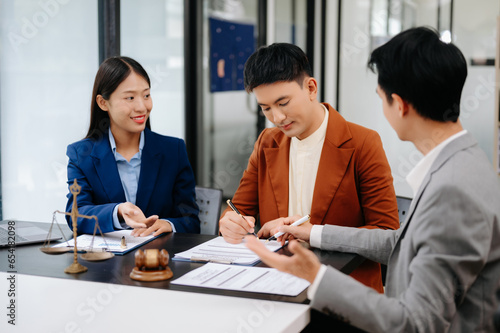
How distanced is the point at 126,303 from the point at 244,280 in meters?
0.30

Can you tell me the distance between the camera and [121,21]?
3.81 metres

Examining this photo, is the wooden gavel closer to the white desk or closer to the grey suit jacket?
the white desk

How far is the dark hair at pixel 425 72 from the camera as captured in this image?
1264mm

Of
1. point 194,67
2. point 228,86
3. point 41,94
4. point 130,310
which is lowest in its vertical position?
point 130,310

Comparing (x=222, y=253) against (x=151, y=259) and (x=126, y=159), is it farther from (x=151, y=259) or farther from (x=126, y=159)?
(x=126, y=159)

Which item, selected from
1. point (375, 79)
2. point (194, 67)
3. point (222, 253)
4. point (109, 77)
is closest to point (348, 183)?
point (222, 253)

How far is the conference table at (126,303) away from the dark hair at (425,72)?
0.53 meters

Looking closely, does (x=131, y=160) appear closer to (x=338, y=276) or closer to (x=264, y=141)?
(x=264, y=141)

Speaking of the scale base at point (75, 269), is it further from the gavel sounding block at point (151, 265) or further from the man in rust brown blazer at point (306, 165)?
the man in rust brown blazer at point (306, 165)

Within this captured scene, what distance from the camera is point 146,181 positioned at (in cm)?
228

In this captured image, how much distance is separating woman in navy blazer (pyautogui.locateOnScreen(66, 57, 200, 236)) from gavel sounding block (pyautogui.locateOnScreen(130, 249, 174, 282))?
59 cm

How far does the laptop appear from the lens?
1.92 m

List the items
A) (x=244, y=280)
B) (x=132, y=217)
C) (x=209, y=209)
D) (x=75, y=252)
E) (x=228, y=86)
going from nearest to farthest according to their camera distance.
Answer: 1. (x=244, y=280)
2. (x=75, y=252)
3. (x=132, y=217)
4. (x=209, y=209)
5. (x=228, y=86)

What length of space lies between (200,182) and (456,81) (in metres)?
3.69
